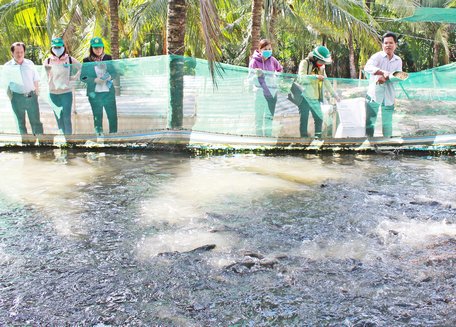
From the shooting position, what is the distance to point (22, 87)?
320 inches

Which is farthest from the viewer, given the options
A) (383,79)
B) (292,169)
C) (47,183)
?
(383,79)

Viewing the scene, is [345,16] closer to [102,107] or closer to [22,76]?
[102,107]

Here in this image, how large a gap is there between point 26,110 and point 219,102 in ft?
10.2

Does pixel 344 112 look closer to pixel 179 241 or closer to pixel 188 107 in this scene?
pixel 188 107

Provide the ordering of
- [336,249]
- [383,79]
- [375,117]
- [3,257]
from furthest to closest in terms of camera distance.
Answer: [375,117] < [383,79] < [336,249] < [3,257]

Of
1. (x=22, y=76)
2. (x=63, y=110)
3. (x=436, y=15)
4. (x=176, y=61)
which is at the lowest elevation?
(x=63, y=110)

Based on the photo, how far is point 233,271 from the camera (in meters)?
3.55

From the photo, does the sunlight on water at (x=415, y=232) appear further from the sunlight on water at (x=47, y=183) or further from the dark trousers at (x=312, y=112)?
the dark trousers at (x=312, y=112)

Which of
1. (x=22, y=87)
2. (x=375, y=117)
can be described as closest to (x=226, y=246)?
(x=375, y=117)

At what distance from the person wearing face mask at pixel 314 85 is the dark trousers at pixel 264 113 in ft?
1.46

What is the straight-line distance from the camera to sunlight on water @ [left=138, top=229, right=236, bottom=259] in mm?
3963

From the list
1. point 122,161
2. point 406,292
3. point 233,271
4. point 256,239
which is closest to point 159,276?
point 233,271

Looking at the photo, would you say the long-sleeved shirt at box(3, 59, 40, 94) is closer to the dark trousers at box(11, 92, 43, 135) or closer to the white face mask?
the dark trousers at box(11, 92, 43, 135)

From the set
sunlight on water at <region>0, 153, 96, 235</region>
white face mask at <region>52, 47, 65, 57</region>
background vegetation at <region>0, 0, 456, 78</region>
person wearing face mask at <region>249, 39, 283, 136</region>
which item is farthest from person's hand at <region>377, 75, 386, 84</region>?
white face mask at <region>52, 47, 65, 57</region>
